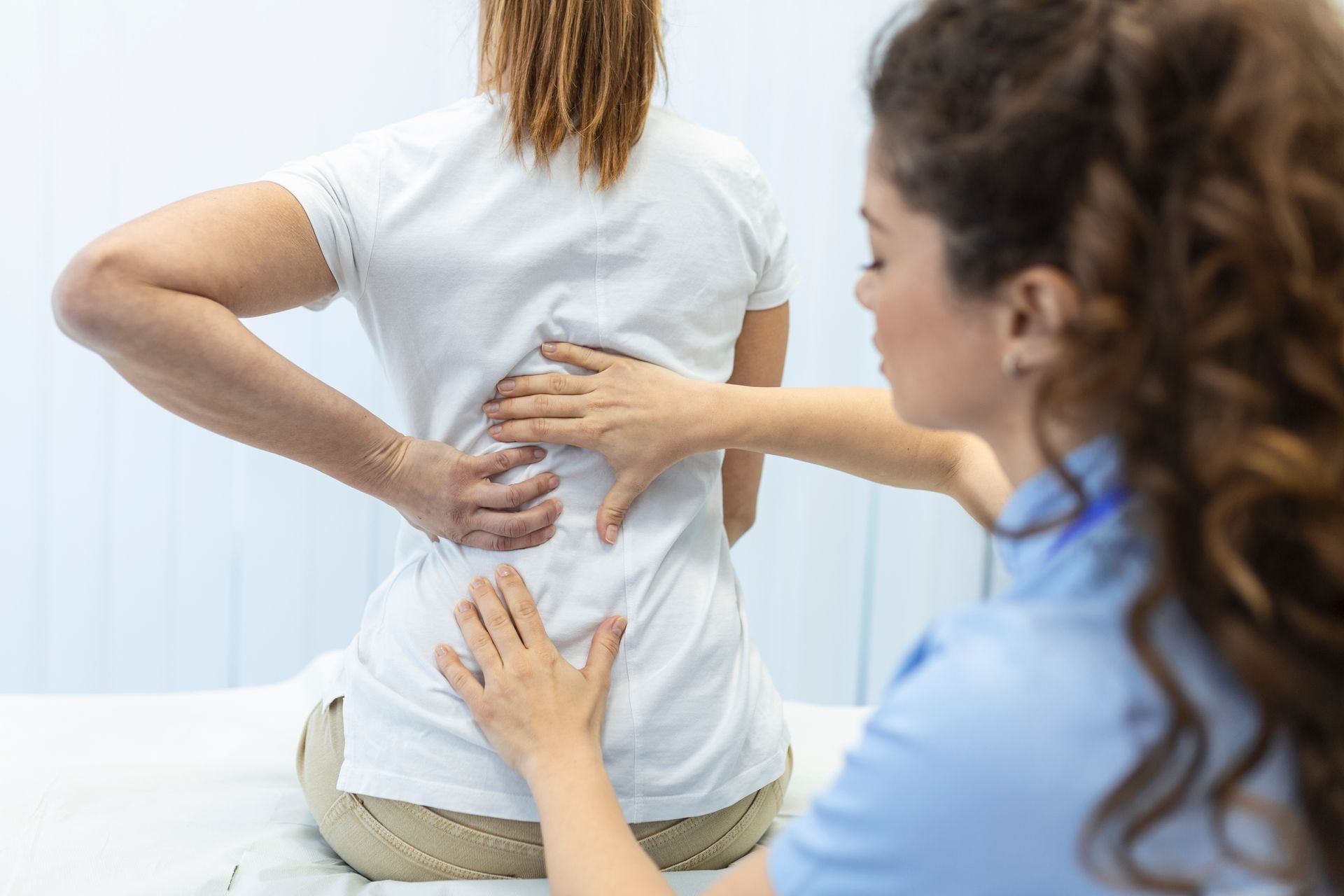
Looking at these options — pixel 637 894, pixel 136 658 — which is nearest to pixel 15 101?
pixel 136 658

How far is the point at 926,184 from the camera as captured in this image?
63cm

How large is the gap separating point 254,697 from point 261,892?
0.58m

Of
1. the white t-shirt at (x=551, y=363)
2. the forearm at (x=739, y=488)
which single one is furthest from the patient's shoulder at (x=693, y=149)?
the forearm at (x=739, y=488)

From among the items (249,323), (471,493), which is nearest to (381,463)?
(471,493)

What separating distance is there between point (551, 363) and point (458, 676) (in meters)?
0.32

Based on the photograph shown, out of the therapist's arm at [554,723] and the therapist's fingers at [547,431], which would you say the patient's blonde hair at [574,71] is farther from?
the therapist's arm at [554,723]

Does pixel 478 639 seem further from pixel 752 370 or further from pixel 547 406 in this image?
pixel 752 370

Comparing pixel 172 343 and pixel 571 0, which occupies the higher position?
pixel 571 0

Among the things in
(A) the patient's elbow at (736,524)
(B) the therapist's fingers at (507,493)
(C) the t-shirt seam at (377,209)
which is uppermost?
(C) the t-shirt seam at (377,209)

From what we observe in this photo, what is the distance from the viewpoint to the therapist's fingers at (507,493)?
3.52 ft

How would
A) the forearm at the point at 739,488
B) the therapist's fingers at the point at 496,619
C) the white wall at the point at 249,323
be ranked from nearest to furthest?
the therapist's fingers at the point at 496,619
the forearm at the point at 739,488
the white wall at the point at 249,323

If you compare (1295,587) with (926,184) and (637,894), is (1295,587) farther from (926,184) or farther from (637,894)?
(637,894)

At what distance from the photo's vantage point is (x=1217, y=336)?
52cm

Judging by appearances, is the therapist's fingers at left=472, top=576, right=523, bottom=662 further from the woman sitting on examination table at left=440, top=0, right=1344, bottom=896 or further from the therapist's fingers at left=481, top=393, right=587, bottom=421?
the woman sitting on examination table at left=440, top=0, right=1344, bottom=896
